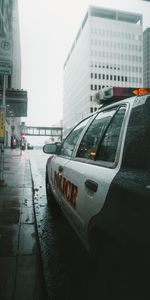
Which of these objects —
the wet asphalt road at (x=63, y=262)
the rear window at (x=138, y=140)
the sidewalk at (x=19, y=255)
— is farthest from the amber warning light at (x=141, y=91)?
the sidewalk at (x=19, y=255)

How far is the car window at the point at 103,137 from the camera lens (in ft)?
6.36

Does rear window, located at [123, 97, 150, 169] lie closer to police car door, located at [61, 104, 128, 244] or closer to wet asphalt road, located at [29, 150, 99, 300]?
police car door, located at [61, 104, 128, 244]

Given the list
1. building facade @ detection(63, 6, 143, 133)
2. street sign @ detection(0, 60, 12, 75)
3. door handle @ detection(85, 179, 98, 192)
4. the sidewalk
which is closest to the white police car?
door handle @ detection(85, 179, 98, 192)

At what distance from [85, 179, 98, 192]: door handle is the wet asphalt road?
1.83 ft

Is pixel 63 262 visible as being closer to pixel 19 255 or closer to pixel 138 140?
pixel 19 255

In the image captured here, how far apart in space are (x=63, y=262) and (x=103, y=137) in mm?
1503

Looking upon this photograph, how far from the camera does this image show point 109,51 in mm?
109125

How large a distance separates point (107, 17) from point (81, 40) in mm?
15356

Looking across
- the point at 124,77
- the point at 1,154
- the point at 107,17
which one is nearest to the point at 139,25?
the point at 107,17

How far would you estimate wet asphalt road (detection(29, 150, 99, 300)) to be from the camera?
211 centimetres

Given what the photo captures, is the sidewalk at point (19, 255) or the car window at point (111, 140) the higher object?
the car window at point (111, 140)

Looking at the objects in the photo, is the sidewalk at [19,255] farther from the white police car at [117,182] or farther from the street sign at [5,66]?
the street sign at [5,66]

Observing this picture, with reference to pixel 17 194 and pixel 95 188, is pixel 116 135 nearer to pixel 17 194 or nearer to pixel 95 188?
pixel 95 188

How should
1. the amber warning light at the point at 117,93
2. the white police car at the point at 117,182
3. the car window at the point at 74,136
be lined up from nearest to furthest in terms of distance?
the white police car at the point at 117,182 < the amber warning light at the point at 117,93 < the car window at the point at 74,136
